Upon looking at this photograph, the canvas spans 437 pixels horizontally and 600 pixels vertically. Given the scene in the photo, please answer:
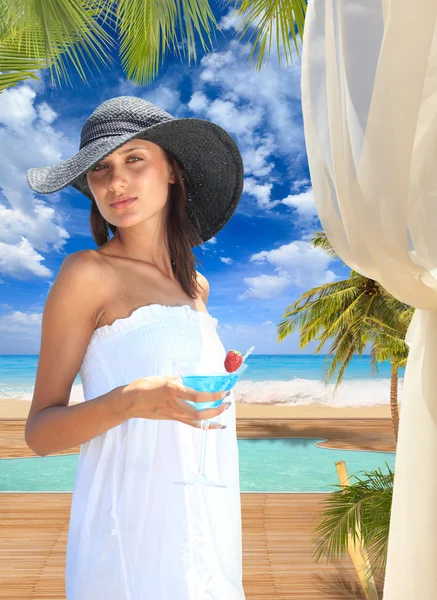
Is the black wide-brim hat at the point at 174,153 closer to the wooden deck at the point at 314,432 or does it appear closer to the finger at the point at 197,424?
the finger at the point at 197,424

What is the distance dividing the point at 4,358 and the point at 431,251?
2870 cm

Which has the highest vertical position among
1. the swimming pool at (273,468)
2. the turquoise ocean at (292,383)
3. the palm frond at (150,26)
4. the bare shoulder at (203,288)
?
the turquoise ocean at (292,383)

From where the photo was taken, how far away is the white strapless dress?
Answer: 136 cm

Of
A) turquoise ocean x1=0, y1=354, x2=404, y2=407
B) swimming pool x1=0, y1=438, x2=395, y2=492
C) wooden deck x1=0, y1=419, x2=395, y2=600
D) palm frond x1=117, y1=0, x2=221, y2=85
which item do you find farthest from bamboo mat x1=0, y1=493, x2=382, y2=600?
turquoise ocean x1=0, y1=354, x2=404, y2=407

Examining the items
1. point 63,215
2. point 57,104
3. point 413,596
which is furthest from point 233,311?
point 413,596

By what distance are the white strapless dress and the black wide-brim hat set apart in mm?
387

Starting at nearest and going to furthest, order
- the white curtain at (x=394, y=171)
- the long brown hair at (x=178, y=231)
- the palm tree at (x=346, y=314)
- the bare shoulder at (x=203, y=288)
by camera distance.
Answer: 1. the white curtain at (x=394, y=171)
2. the long brown hair at (x=178, y=231)
3. the bare shoulder at (x=203, y=288)
4. the palm tree at (x=346, y=314)

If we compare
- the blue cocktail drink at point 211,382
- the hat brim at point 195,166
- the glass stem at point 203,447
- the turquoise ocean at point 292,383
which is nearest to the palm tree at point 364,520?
the hat brim at point 195,166

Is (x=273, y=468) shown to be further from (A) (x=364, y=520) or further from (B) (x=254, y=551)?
(A) (x=364, y=520)

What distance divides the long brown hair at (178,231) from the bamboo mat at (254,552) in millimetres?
2947

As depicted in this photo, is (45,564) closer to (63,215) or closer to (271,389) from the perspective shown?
(271,389)

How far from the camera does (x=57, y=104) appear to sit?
3111 cm

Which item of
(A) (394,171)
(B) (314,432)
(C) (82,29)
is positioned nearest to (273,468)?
(B) (314,432)

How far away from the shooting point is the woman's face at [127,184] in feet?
5.08
